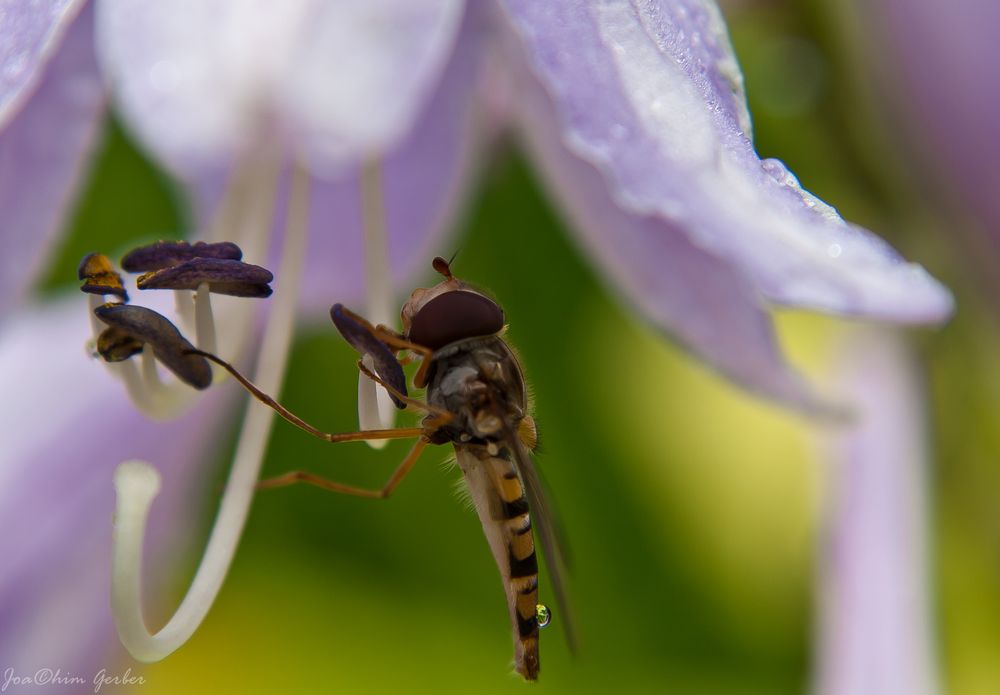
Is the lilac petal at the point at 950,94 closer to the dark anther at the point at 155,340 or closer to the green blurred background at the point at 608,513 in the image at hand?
the green blurred background at the point at 608,513

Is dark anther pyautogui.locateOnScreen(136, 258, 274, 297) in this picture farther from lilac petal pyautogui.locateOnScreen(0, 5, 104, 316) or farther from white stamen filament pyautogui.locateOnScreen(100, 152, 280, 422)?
lilac petal pyautogui.locateOnScreen(0, 5, 104, 316)

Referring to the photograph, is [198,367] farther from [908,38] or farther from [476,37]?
[908,38]

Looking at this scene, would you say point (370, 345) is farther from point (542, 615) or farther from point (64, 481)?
point (64, 481)

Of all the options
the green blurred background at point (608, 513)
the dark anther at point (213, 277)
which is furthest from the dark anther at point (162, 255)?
the green blurred background at point (608, 513)

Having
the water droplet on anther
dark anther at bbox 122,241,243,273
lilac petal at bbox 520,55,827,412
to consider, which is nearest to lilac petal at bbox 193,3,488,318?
lilac petal at bbox 520,55,827,412

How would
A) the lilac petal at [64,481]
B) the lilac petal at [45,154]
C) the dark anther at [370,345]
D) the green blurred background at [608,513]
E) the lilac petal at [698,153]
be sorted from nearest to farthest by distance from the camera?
1. the lilac petal at [698,153]
2. the dark anther at [370,345]
3. the lilac petal at [45,154]
4. the lilac petal at [64,481]
5. the green blurred background at [608,513]

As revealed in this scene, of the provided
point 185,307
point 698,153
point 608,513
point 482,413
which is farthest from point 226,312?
point 608,513
